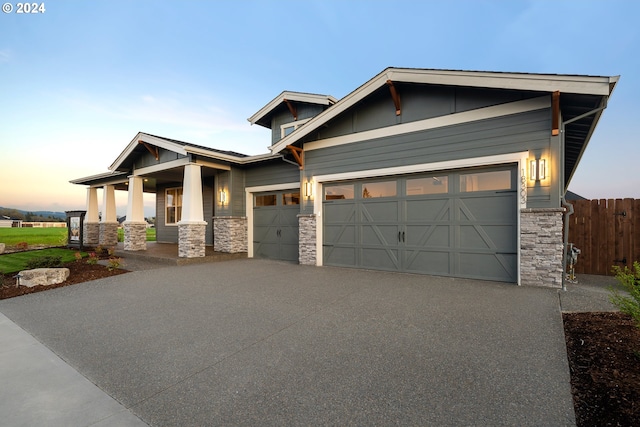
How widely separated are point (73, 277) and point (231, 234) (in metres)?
4.73

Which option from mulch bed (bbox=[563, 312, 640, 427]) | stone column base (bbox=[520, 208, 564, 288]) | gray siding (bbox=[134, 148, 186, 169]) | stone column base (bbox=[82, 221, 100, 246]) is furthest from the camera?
stone column base (bbox=[82, 221, 100, 246])

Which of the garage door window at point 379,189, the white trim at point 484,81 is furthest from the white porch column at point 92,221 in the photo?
the garage door window at point 379,189

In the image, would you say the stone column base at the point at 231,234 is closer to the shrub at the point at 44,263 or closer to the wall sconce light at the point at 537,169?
the shrub at the point at 44,263

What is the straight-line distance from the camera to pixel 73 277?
7410 millimetres

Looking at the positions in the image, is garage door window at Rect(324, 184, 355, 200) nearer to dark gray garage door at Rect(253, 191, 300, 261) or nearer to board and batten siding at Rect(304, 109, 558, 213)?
board and batten siding at Rect(304, 109, 558, 213)

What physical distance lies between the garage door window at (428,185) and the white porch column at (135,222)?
11151 millimetres

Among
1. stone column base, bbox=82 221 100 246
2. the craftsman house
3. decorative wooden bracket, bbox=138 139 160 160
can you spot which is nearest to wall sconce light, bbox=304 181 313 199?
the craftsman house

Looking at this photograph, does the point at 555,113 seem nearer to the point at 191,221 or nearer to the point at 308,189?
the point at 308,189

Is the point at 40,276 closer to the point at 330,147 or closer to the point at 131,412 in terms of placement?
the point at 131,412

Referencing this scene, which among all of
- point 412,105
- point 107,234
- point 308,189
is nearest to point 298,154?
point 308,189

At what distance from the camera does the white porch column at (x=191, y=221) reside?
966 cm

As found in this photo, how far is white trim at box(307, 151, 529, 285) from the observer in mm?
5941

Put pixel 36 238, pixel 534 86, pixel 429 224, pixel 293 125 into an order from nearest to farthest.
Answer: pixel 534 86, pixel 429 224, pixel 293 125, pixel 36 238

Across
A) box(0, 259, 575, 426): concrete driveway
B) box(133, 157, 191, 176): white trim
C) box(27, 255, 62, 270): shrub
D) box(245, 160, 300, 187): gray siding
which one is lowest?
box(0, 259, 575, 426): concrete driveway
